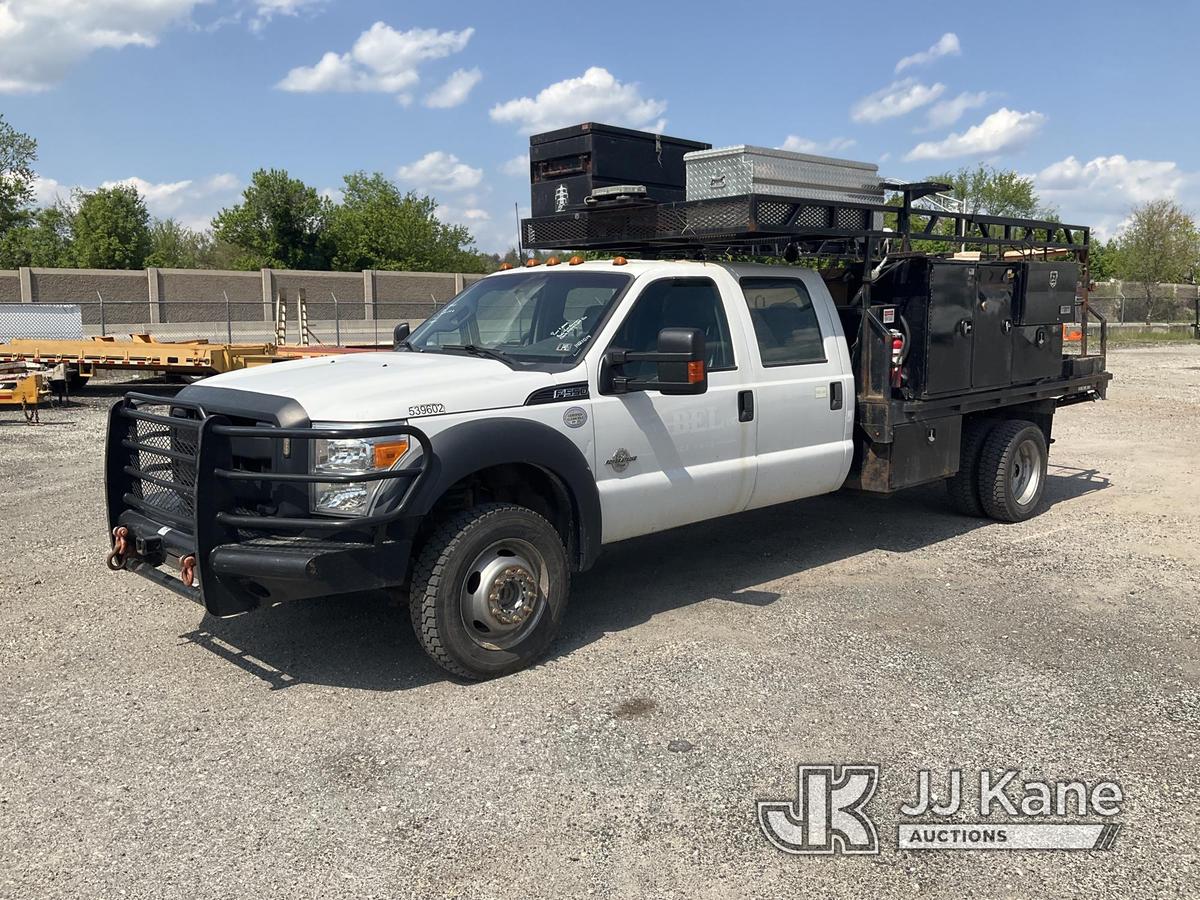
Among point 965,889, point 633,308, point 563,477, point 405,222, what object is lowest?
point 965,889

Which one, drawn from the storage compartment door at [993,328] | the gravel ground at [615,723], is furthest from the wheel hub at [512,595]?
the storage compartment door at [993,328]

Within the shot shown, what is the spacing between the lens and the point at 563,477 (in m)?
5.12

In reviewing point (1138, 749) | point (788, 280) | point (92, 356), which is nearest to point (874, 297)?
point (788, 280)

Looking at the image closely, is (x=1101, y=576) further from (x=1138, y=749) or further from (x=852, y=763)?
(x=852, y=763)

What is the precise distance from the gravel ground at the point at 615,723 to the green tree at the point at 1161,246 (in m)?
50.2

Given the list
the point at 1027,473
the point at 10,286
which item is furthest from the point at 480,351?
the point at 10,286

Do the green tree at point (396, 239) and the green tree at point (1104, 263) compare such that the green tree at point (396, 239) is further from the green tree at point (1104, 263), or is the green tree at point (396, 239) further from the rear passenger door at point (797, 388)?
the rear passenger door at point (797, 388)

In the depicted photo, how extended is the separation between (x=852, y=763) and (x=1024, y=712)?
1013 millimetres

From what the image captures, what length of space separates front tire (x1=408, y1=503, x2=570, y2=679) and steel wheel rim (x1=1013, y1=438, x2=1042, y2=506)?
4756 millimetres

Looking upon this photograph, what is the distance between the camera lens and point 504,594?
4.96m

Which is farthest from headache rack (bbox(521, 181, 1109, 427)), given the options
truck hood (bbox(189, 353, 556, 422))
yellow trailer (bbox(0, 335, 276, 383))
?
yellow trailer (bbox(0, 335, 276, 383))

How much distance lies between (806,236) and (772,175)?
19.8 inches

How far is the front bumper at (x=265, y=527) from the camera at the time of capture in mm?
4363

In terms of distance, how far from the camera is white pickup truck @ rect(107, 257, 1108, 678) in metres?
4.48
